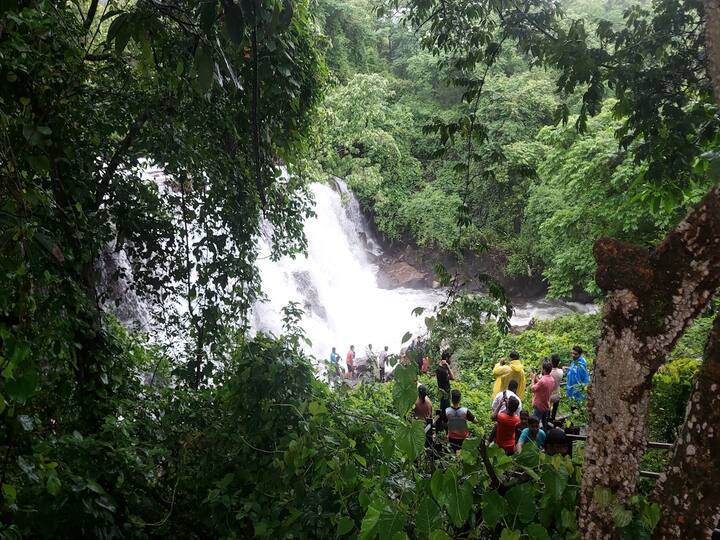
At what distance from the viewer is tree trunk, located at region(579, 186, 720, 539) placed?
5.42 feet

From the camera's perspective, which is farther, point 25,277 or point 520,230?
point 520,230

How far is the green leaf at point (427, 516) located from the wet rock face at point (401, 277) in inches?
671

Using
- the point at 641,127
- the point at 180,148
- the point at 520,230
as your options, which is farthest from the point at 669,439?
the point at 520,230

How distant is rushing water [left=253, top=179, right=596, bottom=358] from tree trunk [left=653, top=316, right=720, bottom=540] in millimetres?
11321

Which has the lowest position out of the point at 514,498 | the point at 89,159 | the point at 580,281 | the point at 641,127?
the point at 514,498

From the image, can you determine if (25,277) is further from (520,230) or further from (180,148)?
(520,230)

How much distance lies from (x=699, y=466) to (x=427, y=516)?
85 cm

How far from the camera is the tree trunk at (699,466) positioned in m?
1.54

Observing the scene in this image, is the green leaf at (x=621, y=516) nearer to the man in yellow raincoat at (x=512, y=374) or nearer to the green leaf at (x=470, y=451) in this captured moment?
the green leaf at (x=470, y=451)

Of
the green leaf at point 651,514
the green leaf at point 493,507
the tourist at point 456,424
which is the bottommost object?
the green leaf at point 651,514

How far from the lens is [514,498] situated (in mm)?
1911

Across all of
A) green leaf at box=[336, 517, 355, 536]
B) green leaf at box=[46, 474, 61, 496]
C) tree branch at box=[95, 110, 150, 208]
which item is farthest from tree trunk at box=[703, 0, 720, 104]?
tree branch at box=[95, 110, 150, 208]

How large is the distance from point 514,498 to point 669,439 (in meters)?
4.58

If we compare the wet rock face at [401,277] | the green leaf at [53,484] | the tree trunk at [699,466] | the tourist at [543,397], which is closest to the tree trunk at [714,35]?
the tree trunk at [699,466]
